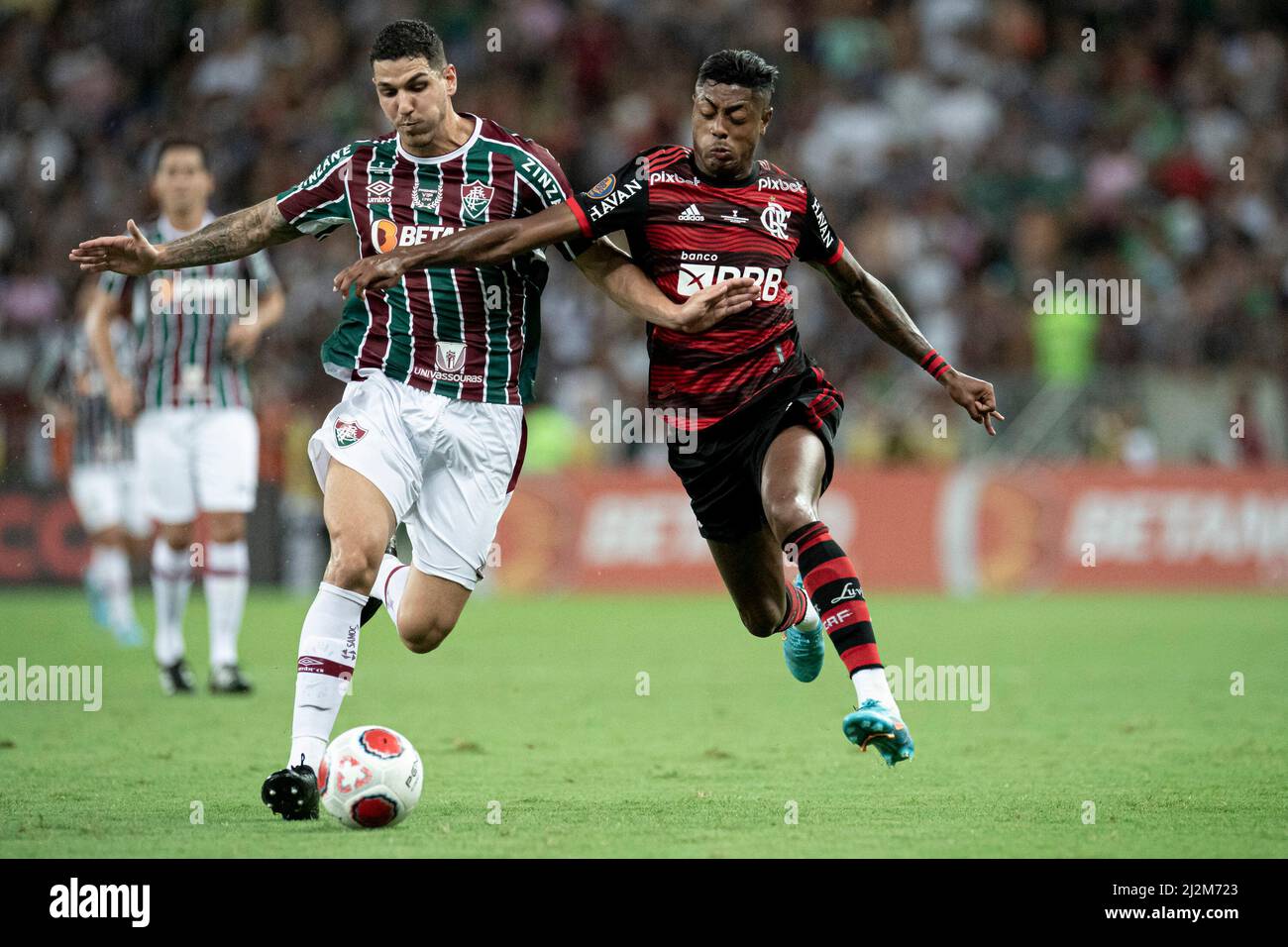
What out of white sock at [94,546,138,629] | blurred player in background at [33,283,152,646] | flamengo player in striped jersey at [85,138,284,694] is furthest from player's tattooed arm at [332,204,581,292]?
white sock at [94,546,138,629]

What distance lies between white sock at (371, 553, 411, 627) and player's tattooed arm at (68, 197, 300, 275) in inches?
55.0

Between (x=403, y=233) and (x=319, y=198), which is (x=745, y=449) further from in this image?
(x=319, y=198)

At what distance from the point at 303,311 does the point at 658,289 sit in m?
13.2

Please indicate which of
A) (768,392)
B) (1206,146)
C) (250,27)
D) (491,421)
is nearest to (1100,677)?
(768,392)

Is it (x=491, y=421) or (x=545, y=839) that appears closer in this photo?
(x=545, y=839)

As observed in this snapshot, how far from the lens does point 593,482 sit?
683 inches

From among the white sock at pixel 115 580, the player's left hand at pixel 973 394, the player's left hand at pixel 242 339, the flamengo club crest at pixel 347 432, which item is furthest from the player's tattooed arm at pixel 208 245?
the white sock at pixel 115 580

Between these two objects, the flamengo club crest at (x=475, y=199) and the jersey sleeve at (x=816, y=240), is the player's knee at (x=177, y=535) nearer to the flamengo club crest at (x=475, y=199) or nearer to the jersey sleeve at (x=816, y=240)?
the flamengo club crest at (x=475, y=199)

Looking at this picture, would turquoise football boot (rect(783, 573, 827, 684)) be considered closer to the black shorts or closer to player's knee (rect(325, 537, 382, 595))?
the black shorts

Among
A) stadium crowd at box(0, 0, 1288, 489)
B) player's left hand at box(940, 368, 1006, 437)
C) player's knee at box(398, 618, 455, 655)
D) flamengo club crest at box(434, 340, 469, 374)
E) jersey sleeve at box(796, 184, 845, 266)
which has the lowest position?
player's knee at box(398, 618, 455, 655)

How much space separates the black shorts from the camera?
7039 mm

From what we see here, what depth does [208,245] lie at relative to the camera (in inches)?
263

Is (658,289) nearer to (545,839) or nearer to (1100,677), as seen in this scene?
(545,839)

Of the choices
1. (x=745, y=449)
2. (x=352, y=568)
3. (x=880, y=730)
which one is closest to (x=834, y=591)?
(x=880, y=730)
